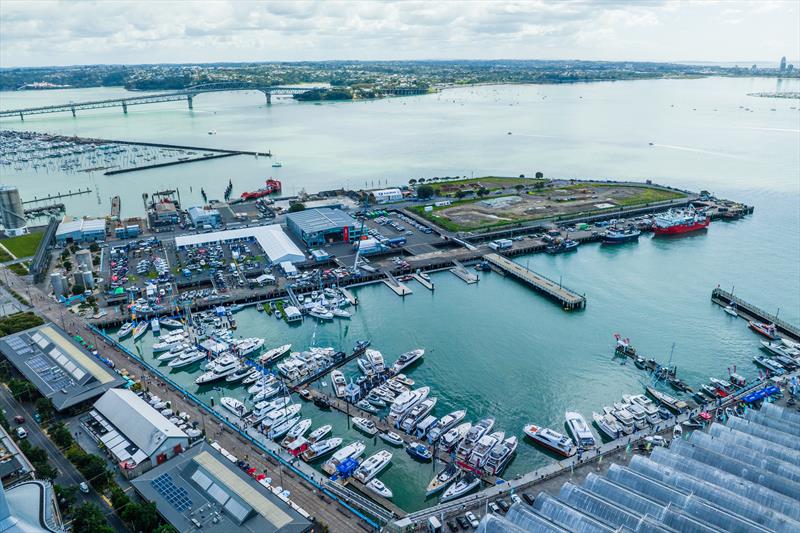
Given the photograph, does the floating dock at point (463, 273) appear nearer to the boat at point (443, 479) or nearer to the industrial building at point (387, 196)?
the industrial building at point (387, 196)

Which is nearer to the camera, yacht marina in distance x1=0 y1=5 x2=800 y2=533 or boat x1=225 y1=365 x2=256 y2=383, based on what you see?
yacht marina in distance x1=0 y1=5 x2=800 y2=533

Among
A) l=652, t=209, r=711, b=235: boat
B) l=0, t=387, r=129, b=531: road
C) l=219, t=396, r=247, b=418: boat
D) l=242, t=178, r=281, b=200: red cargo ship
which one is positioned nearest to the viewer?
l=0, t=387, r=129, b=531: road

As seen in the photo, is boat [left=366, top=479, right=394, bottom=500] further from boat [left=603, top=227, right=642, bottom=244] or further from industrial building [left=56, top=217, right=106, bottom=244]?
industrial building [left=56, top=217, right=106, bottom=244]

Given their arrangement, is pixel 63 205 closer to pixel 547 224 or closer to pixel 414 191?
pixel 414 191

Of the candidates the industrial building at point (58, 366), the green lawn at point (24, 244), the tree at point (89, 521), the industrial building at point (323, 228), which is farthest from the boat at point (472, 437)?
the green lawn at point (24, 244)

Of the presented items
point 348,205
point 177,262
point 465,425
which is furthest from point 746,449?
point 348,205

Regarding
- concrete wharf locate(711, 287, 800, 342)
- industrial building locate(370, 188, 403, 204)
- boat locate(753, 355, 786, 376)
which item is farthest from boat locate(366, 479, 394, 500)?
industrial building locate(370, 188, 403, 204)
